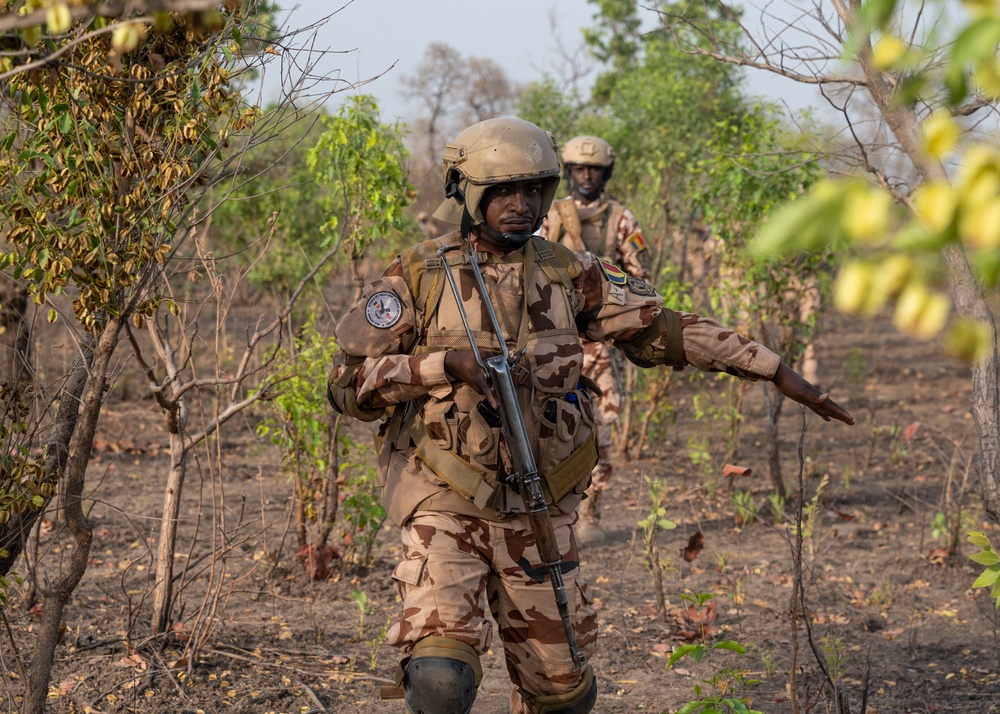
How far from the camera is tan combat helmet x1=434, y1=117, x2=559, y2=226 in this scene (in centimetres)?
319

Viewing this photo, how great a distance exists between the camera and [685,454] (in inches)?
341

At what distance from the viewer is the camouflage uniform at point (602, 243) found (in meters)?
6.30

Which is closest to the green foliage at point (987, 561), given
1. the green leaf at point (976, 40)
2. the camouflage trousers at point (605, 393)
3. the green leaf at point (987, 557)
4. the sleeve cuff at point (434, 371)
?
the green leaf at point (987, 557)

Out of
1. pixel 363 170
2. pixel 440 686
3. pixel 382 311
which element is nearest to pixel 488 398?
pixel 382 311

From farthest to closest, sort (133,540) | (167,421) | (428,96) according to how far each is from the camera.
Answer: (428,96) → (133,540) → (167,421)

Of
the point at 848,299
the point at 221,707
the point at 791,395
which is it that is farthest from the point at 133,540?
the point at 848,299

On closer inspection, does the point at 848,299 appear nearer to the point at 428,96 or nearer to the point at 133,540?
the point at 133,540

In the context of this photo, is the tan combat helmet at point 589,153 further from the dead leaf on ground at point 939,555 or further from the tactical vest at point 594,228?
the dead leaf on ground at point 939,555

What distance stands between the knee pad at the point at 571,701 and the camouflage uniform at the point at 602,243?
305 cm

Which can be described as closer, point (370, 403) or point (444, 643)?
point (444, 643)

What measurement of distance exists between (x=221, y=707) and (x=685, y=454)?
5.34 m

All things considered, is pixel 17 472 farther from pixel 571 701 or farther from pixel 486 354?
pixel 571 701

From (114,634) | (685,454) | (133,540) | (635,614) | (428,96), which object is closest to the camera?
(114,634)

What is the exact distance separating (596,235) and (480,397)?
3.46 metres
